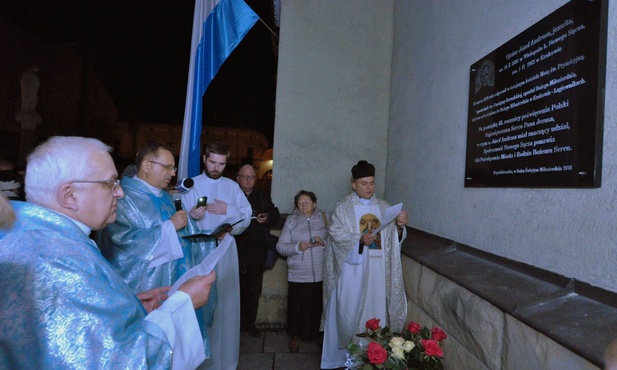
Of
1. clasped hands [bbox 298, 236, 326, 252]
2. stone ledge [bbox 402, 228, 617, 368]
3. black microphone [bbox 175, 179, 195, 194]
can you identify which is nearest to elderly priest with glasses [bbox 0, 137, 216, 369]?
stone ledge [bbox 402, 228, 617, 368]

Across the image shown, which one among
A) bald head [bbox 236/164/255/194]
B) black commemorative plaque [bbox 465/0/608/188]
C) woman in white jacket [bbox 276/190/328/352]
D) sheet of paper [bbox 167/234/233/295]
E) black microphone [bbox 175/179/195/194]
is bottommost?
woman in white jacket [bbox 276/190/328/352]

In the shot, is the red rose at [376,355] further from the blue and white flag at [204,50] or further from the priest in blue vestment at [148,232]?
the blue and white flag at [204,50]

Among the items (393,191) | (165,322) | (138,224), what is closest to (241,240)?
(138,224)

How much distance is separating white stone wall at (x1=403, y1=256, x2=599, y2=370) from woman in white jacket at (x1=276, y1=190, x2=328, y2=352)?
1144 millimetres

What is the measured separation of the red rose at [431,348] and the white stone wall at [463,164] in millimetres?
677

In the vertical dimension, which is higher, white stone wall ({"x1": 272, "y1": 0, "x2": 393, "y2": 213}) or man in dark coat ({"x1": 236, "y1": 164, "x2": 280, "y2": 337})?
white stone wall ({"x1": 272, "y1": 0, "x2": 393, "y2": 213})

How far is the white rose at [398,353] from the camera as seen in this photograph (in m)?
1.74

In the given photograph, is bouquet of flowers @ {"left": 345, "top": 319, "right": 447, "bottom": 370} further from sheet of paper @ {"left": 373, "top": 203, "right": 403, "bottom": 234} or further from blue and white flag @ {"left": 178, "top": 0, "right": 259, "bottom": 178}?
blue and white flag @ {"left": 178, "top": 0, "right": 259, "bottom": 178}

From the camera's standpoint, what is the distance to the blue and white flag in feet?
12.5

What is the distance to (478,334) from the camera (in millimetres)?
1949

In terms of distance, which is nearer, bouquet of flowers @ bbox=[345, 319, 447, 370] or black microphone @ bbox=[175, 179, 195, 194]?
bouquet of flowers @ bbox=[345, 319, 447, 370]

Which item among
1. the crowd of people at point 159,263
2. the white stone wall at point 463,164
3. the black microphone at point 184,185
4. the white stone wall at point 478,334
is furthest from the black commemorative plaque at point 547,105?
the black microphone at point 184,185

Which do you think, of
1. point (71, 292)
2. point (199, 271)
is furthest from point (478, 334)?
point (71, 292)

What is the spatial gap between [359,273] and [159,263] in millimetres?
1690
